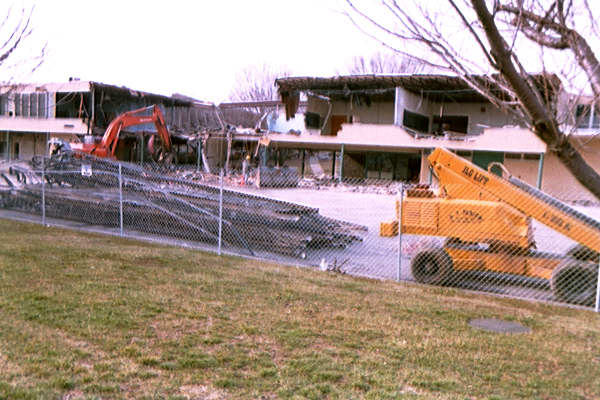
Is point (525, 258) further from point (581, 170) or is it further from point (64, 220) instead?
point (64, 220)

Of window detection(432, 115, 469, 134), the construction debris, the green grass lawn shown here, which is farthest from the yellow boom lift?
window detection(432, 115, 469, 134)

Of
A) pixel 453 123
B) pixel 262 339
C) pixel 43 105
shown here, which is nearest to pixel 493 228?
pixel 262 339

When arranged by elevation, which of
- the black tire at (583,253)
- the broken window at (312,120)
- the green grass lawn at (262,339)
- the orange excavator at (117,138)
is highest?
the broken window at (312,120)

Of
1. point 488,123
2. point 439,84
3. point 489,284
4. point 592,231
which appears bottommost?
point 489,284

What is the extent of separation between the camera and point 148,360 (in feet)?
14.5

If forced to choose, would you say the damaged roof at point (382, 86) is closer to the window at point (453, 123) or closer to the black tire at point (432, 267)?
the window at point (453, 123)

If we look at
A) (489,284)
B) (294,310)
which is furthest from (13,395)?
(489,284)

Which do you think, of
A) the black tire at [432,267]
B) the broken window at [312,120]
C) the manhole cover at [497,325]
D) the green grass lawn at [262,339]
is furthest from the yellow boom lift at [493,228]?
the broken window at [312,120]

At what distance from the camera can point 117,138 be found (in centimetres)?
2908

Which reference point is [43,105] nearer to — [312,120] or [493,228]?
[312,120]

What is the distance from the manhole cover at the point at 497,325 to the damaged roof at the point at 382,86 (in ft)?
84.7

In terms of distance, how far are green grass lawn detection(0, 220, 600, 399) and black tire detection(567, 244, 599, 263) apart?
1254 mm

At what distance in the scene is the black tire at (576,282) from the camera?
7961 mm

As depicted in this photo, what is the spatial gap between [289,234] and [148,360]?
23.0ft
